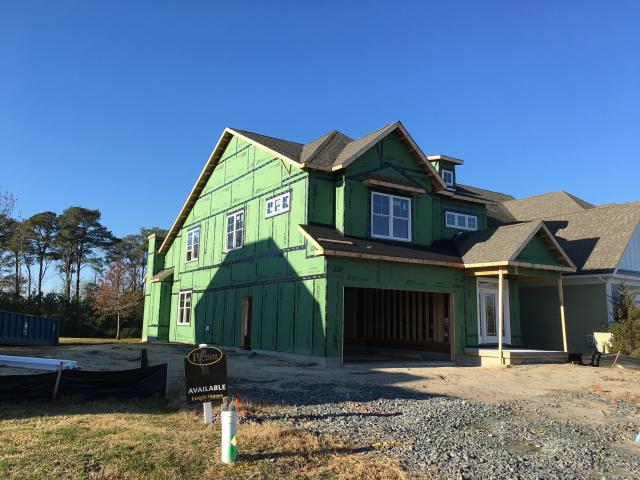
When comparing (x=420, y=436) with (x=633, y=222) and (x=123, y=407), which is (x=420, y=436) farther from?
(x=633, y=222)

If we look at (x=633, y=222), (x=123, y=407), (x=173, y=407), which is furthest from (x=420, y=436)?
(x=633, y=222)

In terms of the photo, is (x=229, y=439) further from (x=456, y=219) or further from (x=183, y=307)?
(x=183, y=307)

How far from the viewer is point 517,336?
21469 mm

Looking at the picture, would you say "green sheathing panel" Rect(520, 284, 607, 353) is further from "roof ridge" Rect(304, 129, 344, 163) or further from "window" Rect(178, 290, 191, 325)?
"window" Rect(178, 290, 191, 325)

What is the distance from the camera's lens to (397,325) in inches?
924

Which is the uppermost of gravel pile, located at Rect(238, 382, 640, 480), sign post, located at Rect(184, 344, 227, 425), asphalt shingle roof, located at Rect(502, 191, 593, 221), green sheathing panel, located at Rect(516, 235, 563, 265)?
asphalt shingle roof, located at Rect(502, 191, 593, 221)

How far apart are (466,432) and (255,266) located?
47.6 ft

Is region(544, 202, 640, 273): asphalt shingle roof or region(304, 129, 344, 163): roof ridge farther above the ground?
region(304, 129, 344, 163): roof ridge

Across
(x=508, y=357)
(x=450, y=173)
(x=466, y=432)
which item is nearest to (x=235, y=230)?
(x=450, y=173)

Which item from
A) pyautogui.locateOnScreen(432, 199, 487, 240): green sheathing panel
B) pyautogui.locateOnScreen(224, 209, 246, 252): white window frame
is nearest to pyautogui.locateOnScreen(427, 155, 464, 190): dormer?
pyautogui.locateOnScreen(432, 199, 487, 240): green sheathing panel

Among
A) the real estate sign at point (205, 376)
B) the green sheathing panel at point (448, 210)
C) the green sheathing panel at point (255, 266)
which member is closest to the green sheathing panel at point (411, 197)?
the green sheathing panel at point (448, 210)

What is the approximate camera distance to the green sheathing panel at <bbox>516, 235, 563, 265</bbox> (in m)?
19.0

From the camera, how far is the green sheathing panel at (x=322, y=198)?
61.4ft

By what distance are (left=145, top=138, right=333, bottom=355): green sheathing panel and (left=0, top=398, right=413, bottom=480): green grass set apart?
9.27m
